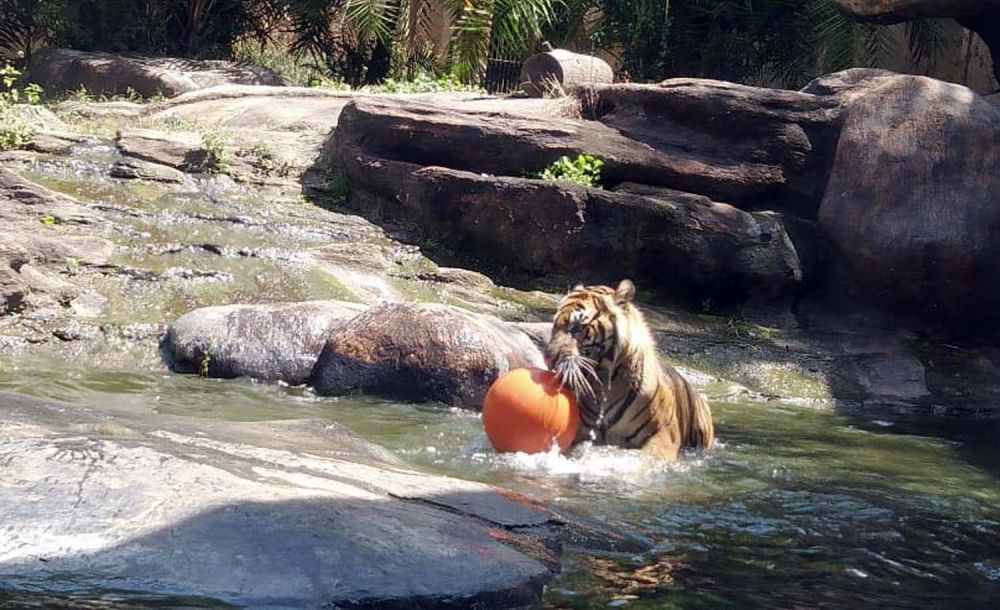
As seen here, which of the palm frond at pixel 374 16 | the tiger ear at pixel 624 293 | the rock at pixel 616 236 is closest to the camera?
the tiger ear at pixel 624 293

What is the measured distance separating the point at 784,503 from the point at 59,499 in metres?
3.42

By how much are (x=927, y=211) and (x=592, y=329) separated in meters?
5.90

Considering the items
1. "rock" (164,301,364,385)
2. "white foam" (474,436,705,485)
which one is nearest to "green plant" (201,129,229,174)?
"rock" (164,301,364,385)

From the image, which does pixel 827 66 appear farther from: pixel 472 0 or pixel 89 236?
pixel 89 236

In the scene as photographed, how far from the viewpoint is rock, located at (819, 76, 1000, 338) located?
1120cm

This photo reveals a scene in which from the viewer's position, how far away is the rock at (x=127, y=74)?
53.8 ft

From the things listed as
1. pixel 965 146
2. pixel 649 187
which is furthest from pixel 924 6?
pixel 649 187

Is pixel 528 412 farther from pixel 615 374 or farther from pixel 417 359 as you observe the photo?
pixel 417 359

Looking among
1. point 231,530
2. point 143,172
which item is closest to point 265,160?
point 143,172

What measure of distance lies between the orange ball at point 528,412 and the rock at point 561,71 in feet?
31.4

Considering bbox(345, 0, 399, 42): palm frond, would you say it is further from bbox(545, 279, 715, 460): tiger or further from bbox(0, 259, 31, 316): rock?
bbox(545, 279, 715, 460): tiger

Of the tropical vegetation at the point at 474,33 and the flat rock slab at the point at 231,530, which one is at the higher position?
the tropical vegetation at the point at 474,33

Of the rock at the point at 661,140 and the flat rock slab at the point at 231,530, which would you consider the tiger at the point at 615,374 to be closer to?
the flat rock slab at the point at 231,530

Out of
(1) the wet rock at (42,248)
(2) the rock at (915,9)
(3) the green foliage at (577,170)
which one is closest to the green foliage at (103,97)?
(1) the wet rock at (42,248)
